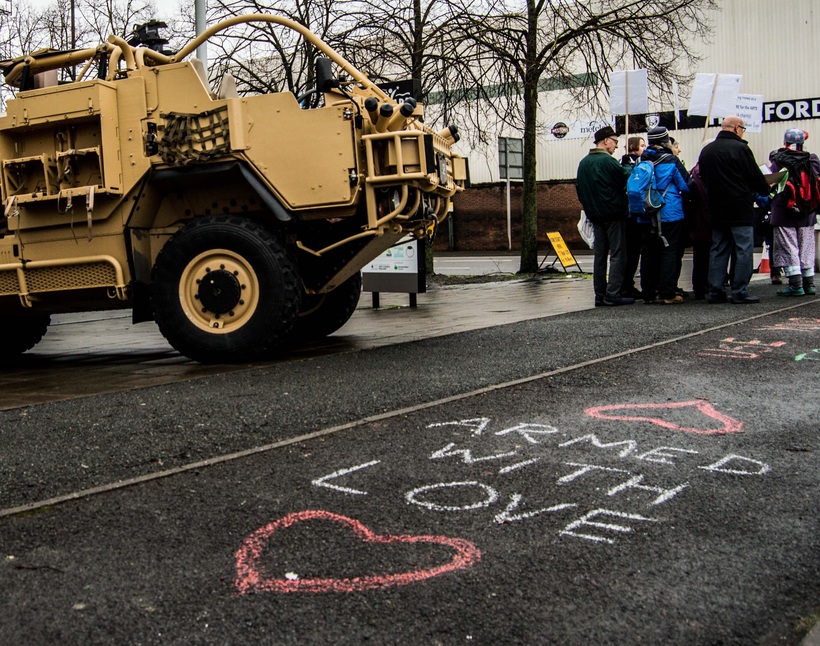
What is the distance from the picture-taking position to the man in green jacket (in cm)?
1110

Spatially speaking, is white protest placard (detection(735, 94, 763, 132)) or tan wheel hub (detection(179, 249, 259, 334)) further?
white protest placard (detection(735, 94, 763, 132))

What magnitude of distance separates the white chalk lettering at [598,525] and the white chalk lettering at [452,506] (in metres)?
0.36

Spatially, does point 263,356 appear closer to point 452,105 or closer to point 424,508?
point 424,508

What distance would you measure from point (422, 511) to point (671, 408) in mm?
2175

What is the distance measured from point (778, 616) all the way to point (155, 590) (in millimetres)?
1711

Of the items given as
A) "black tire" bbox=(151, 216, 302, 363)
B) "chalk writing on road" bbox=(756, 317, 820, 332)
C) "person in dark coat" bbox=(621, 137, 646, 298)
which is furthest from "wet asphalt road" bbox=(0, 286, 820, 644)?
"person in dark coat" bbox=(621, 137, 646, 298)

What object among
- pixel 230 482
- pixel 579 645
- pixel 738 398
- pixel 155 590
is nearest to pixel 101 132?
pixel 230 482

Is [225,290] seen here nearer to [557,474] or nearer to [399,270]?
[557,474]

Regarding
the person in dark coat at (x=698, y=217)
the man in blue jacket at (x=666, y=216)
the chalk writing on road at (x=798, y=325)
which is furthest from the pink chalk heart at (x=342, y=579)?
the person in dark coat at (x=698, y=217)

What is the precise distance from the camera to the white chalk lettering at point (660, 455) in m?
4.17

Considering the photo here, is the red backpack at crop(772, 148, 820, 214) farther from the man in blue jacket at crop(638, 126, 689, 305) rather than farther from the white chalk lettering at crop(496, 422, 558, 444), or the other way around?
the white chalk lettering at crop(496, 422, 558, 444)

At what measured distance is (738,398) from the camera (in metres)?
5.50

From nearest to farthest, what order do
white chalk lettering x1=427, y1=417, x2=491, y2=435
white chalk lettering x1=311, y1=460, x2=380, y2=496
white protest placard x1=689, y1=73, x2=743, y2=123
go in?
white chalk lettering x1=311, y1=460, x2=380, y2=496 < white chalk lettering x1=427, y1=417, x2=491, y2=435 < white protest placard x1=689, y1=73, x2=743, y2=123

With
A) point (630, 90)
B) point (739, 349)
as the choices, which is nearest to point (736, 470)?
point (739, 349)
